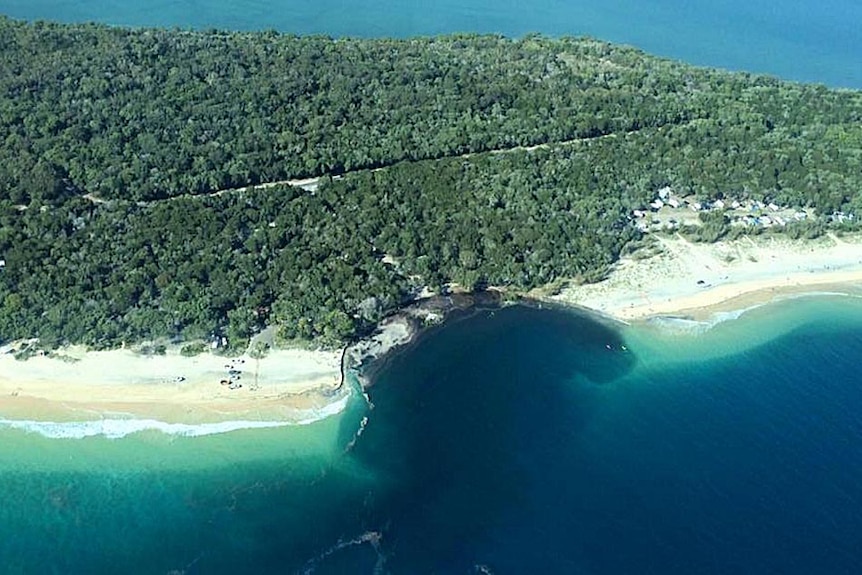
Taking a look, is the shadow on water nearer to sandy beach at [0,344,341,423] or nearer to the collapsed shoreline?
the collapsed shoreline

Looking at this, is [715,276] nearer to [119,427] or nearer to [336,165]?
[336,165]

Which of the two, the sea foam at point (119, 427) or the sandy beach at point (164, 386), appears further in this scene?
the sandy beach at point (164, 386)

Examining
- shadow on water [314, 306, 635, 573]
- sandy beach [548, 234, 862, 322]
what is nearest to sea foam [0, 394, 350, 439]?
shadow on water [314, 306, 635, 573]

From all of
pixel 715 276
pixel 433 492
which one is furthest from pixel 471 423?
pixel 715 276

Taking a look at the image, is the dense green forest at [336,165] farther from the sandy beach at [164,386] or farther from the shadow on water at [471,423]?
the shadow on water at [471,423]

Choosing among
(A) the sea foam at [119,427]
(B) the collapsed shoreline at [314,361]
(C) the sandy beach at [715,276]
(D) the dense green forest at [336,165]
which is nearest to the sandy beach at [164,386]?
(B) the collapsed shoreline at [314,361]

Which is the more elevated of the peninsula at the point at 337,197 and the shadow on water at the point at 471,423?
the peninsula at the point at 337,197

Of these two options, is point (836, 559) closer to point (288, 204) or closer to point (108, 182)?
point (288, 204)
